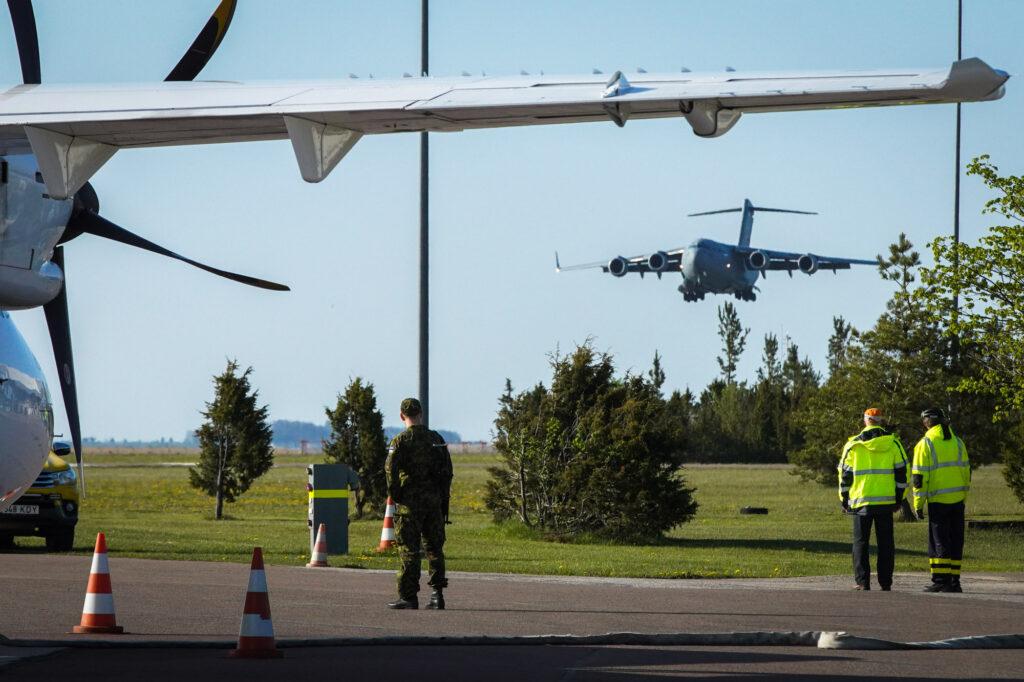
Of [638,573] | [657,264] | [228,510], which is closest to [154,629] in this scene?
[638,573]

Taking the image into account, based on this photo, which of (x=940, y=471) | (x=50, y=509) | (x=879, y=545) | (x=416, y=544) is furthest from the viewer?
(x=50, y=509)

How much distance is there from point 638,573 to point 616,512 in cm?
636

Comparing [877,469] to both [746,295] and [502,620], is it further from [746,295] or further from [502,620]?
[746,295]

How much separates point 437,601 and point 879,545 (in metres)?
5.19

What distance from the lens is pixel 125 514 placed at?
37.2 metres

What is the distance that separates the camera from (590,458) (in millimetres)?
25516

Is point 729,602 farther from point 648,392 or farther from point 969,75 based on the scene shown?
point 648,392

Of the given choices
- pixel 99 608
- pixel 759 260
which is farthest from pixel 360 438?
pixel 759 260

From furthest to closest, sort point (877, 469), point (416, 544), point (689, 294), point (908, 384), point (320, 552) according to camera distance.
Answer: point (689, 294), point (908, 384), point (320, 552), point (877, 469), point (416, 544)

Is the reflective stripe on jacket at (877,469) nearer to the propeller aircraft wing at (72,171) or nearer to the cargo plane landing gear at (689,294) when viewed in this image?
the propeller aircraft wing at (72,171)

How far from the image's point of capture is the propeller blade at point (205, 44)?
1170 cm

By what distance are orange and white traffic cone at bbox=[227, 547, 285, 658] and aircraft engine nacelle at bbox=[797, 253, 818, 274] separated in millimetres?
74800

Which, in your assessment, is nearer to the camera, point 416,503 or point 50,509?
point 416,503

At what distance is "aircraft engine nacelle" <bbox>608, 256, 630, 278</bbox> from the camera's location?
287ft
